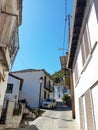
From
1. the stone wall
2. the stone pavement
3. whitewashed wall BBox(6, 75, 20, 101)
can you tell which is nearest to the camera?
the stone pavement

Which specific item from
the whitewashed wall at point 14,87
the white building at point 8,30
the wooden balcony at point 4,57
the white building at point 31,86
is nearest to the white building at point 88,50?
the white building at point 8,30

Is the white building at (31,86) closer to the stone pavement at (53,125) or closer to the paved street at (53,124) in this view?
the paved street at (53,124)

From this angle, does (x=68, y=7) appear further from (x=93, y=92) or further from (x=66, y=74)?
(x=66, y=74)

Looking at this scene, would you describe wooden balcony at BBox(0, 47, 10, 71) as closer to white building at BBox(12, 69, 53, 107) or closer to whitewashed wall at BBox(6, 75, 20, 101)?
whitewashed wall at BBox(6, 75, 20, 101)

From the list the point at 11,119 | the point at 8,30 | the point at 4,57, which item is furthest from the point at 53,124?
the point at 8,30

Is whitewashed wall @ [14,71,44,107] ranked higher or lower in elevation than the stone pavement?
higher

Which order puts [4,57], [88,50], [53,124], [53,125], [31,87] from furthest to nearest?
1. [31,87]
2. [53,124]
3. [53,125]
4. [4,57]
5. [88,50]

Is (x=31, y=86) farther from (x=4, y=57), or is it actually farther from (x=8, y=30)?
(x=8, y=30)

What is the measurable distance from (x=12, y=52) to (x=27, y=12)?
2836 millimetres

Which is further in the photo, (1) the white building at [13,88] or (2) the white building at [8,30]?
(1) the white building at [13,88]

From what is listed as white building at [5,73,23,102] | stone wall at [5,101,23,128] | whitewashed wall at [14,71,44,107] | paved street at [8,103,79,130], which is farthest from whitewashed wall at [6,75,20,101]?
stone wall at [5,101,23,128]

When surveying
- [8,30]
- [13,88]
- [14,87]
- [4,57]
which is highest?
[8,30]

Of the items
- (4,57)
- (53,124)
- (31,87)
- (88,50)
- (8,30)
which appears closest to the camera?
(88,50)

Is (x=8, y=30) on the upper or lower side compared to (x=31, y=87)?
lower
